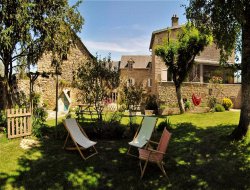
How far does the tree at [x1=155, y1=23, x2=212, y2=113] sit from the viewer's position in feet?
55.7

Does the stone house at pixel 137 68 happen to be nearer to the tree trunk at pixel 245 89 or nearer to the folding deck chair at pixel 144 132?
the folding deck chair at pixel 144 132

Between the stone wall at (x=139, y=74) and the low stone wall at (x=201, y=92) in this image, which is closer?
the low stone wall at (x=201, y=92)

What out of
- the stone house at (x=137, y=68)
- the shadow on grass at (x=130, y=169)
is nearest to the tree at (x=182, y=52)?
the shadow on grass at (x=130, y=169)

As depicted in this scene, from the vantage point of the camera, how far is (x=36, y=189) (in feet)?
19.8

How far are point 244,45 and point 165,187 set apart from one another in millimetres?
5574

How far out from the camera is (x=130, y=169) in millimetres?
7250

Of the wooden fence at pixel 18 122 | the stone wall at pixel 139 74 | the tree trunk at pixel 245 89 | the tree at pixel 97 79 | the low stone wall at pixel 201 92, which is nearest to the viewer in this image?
the tree trunk at pixel 245 89

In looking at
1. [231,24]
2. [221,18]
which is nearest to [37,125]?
[221,18]

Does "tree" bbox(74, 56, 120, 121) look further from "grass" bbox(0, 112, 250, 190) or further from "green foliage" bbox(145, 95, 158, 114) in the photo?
"green foliage" bbox(145, 95, 158, 114)

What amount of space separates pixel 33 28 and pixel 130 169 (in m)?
7.63

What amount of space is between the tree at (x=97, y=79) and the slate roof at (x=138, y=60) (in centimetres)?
2598

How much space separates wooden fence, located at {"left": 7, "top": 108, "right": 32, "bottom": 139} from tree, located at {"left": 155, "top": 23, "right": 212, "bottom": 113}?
35.7 ft

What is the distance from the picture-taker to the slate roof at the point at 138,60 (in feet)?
122

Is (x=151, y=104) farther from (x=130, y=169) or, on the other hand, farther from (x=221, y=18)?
(x=130, y=169)
